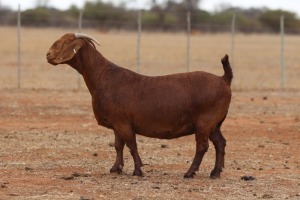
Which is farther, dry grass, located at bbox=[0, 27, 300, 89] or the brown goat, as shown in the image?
dry grass, located at bbox=[0, 27, 300, 89]

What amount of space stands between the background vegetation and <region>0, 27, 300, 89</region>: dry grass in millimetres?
821

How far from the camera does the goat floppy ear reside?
10664mm

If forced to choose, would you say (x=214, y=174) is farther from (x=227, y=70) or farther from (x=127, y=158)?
(x=127, y=158)

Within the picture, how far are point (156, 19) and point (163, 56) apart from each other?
1217 inches

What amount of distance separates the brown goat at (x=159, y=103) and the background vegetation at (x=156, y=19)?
30.4 m

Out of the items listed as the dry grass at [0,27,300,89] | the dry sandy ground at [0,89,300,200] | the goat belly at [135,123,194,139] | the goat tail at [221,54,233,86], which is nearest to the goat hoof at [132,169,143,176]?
the dry sandy ground at [0,89,300,200]

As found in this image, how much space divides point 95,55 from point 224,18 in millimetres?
56891

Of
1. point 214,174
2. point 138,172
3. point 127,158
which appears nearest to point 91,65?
point 138,172

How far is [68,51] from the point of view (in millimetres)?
10742

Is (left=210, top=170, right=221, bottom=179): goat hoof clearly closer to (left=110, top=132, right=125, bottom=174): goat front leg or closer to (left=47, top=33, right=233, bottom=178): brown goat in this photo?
(left=47, top=33, right=233, bottom=178): brown goat

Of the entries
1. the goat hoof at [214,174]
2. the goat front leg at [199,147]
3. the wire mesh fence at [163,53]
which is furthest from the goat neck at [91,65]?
the wire mesh fence at [163,53]

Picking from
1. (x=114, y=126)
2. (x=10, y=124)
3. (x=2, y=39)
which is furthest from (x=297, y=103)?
(x=2, y=39)

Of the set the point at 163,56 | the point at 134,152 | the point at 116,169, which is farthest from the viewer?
the point at 163,56

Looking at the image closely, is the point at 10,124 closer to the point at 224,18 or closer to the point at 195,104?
the point at 195,104
